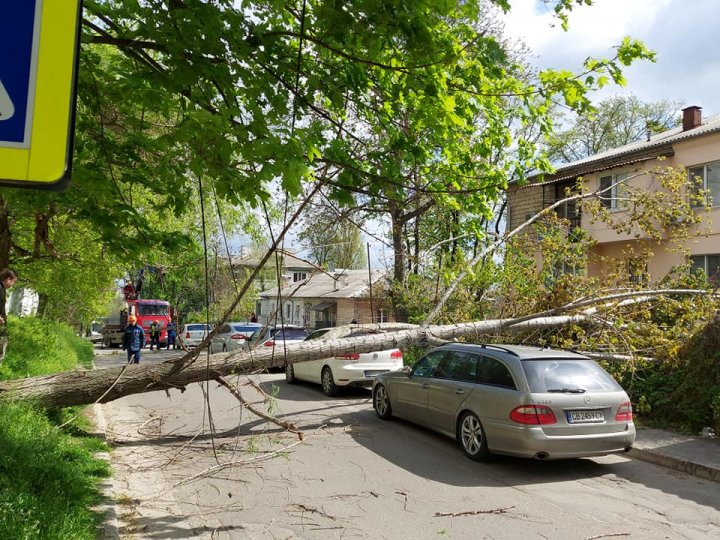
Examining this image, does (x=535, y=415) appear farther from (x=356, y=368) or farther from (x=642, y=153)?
(x=642, y=153)

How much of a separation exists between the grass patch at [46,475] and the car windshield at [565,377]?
5016 millimetres

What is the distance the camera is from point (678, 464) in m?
7.66

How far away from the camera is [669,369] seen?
10578 mm

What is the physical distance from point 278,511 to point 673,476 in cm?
503

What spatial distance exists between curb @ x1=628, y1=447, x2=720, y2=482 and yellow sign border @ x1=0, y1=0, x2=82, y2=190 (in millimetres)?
8139

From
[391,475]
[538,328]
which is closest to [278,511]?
[391,475]

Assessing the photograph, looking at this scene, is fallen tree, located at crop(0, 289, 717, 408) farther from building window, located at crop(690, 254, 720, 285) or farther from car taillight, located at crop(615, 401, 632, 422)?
building window, located at crop(690, 254, 720, 285)

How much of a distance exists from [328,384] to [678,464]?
783 cm

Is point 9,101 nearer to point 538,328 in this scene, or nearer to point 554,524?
point 554,524

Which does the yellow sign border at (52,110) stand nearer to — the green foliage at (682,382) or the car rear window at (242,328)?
the green foliage at (682,382)

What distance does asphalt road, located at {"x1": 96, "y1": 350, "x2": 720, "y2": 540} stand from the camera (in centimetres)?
527

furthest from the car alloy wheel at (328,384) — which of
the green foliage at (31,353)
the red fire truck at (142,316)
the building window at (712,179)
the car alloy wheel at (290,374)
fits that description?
the red fire truck at (142,316)

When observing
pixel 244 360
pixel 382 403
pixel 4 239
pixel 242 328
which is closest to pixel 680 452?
pixel 382 403

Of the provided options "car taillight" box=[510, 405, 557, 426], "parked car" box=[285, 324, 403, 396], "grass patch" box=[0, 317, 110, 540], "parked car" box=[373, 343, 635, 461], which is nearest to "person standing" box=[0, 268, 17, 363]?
"grass patch" box=[0, 317, 110, 540]
